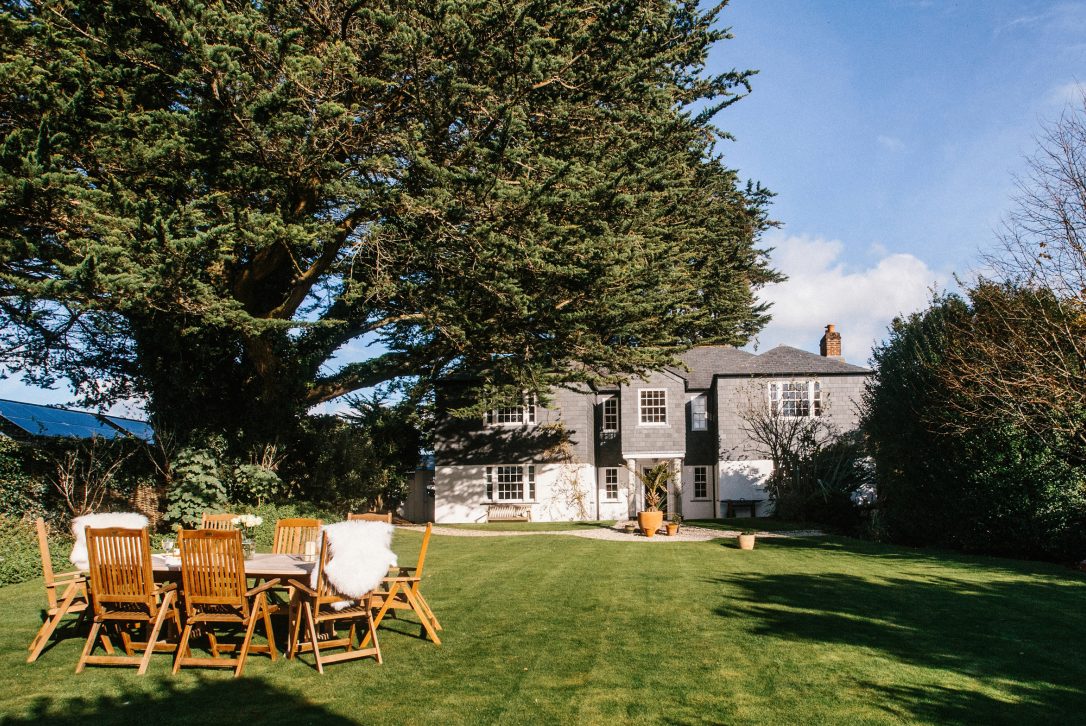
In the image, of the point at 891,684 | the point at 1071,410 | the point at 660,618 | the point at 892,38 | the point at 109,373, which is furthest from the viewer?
the point at 109,373

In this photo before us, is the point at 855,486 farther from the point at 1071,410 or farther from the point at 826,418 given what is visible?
the point at 1071,410

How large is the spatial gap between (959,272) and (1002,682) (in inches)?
551

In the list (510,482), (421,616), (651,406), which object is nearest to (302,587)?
(421,616)

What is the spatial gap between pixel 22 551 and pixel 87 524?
23.6 ft

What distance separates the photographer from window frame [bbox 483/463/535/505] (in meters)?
31.2

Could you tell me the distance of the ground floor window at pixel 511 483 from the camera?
31.3 meters

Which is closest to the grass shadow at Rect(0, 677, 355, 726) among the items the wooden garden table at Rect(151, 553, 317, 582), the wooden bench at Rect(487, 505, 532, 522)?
the wooden garden table at Rect(151, 553, 317, 582)

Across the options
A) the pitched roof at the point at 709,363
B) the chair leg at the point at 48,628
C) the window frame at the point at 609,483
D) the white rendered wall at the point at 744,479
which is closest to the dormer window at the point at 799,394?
the pitched roof at the point at 709,363

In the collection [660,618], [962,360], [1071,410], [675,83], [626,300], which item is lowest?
[660,618]

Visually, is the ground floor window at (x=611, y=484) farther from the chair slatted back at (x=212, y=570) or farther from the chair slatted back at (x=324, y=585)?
the chair slatted back at (x=212, y=570)

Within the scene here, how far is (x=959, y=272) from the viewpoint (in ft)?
59.5

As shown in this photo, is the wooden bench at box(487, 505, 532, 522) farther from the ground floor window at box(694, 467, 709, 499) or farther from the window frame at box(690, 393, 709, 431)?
the window frame at box(690, 393, 709, 431)

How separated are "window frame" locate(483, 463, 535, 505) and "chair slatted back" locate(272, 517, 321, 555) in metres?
21.4

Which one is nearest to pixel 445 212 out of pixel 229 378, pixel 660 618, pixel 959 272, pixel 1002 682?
pixel 660 618
